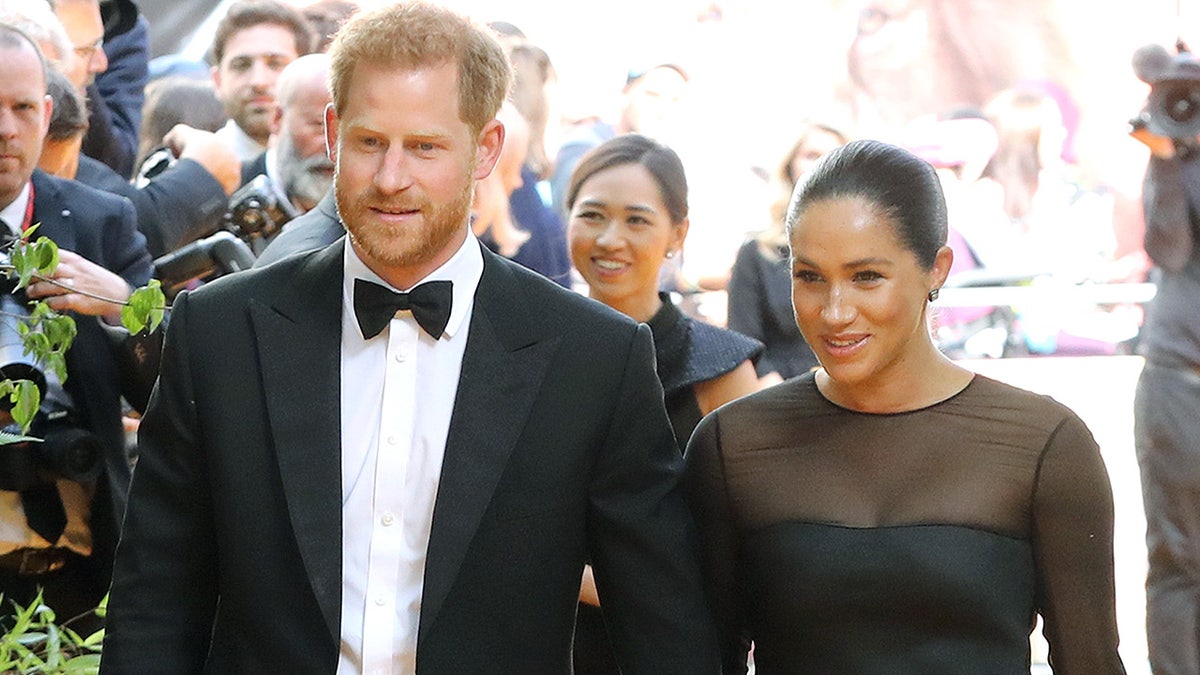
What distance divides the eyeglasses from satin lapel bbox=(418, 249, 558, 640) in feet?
7.30

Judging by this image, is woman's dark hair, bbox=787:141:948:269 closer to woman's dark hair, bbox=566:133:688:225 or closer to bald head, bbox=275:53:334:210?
woman's dark hair, bbox=566:133:688:225

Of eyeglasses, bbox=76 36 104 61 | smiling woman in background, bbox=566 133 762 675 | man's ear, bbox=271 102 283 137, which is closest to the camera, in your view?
smiling woman in background, bbox=566 133 762 675

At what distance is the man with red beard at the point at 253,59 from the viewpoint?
15.5ft

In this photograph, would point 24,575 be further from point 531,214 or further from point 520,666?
point 531,214

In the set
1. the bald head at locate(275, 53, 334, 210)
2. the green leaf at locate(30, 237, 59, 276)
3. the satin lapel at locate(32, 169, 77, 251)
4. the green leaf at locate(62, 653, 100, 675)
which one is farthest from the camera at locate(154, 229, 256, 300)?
the green leaf at locate(62, 653, 100, 675)

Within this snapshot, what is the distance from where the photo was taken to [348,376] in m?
2.20

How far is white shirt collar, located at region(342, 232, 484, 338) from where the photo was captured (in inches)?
87.6

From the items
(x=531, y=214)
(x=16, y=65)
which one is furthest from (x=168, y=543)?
(x=531, y=214)

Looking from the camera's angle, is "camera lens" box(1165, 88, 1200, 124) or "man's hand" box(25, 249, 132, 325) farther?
"camera lens" box(1165, 88, 1200, 124)

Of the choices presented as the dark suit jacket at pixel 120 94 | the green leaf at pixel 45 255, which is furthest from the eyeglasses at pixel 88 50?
the green leaf at pixel 45 255

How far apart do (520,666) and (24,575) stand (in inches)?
48.5

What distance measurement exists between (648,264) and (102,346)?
1080 millimetres

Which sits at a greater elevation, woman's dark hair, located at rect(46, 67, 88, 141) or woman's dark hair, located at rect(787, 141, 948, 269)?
woman's dark hair, located at rect(787, 141, 948, 269)

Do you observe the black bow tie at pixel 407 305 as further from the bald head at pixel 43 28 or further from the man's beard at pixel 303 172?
the bald head at pixel 43 28
